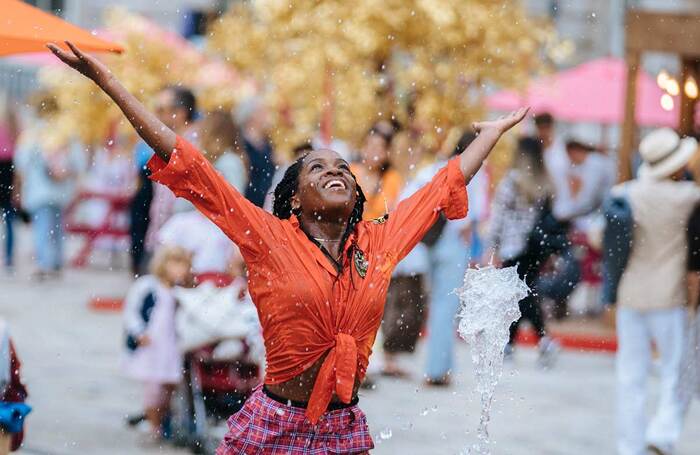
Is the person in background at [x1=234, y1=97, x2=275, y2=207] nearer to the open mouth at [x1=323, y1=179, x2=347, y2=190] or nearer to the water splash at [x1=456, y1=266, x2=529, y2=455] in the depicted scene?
the water splash at [x1=456, y1=266, x2=529, y2=455]

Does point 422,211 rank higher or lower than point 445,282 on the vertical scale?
lower

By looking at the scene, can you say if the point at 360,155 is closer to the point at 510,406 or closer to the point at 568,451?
the point at 510,406

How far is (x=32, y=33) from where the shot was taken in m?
5.21

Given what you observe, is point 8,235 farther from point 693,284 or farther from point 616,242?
point 693,284

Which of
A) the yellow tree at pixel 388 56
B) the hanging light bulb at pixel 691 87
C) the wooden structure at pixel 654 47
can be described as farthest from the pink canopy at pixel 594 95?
the hanging light bulb at pixel 691 87

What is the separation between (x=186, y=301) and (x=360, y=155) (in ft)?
8.82

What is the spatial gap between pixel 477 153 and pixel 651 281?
3536 mm


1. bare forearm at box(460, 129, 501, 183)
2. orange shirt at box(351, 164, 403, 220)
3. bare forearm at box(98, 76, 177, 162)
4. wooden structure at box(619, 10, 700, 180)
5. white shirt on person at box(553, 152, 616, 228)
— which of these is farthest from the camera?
white shirt on person at box(553, 152, 616, 228)

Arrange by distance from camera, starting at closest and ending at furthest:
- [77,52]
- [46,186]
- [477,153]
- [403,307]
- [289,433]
A: [77,52], [289,433], [477,153], [403,307], [46,186]

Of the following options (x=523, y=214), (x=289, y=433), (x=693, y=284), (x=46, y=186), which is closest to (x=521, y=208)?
(x=523, y=214)

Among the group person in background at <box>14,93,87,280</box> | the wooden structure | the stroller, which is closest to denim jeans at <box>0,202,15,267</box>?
person in background at <box>14,93,87,280</box>

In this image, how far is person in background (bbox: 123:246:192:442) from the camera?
7879 millimetres

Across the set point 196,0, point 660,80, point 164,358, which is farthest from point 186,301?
point 196,0

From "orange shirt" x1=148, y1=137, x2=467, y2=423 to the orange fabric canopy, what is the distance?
106 cm
